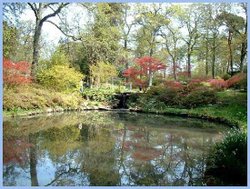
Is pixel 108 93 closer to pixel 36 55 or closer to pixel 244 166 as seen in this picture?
pixel 36 55

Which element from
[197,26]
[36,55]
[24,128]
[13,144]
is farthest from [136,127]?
[197,26]

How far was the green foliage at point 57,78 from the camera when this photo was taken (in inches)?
742

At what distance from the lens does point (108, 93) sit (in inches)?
870

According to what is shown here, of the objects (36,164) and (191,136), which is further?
(191,136)

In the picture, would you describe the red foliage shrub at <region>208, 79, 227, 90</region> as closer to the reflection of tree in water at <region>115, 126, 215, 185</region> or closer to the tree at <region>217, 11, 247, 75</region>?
the tree at <region>217, 11, 247, 75</region>

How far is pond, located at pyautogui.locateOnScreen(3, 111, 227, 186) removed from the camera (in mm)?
6543

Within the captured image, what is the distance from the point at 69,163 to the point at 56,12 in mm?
13843

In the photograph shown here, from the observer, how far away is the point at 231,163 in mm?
6383

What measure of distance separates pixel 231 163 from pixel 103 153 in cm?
321

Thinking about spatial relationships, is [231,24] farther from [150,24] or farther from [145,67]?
[145,67]

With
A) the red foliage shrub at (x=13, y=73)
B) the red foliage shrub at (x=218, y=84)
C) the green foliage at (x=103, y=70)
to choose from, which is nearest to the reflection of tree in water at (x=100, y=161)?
the red foliage shrub at (x=13, y=73)

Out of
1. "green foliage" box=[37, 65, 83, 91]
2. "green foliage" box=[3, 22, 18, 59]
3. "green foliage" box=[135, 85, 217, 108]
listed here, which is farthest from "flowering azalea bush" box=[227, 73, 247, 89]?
"green foliage" box=[3, 22, 18, 59]

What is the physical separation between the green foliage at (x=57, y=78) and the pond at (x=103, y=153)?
5476 mm

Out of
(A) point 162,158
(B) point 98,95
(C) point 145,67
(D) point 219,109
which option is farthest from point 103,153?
(C) point 145,67
